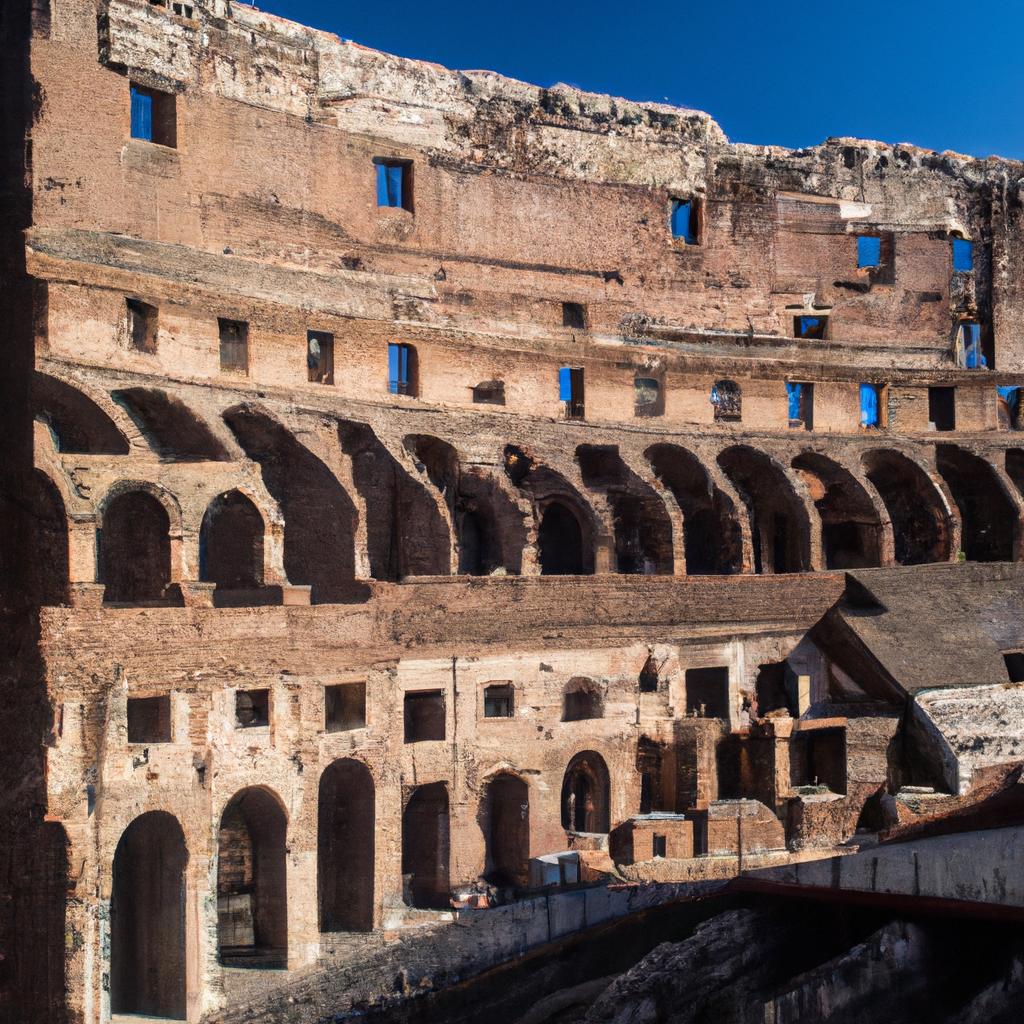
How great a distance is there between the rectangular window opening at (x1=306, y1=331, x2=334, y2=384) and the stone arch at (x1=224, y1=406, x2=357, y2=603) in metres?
2.56

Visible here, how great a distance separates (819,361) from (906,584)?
8.71 m

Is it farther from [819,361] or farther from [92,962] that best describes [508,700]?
[819,361]

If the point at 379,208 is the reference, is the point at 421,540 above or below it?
below

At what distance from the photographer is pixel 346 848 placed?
25047 mm

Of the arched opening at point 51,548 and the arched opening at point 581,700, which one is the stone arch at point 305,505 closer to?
the arched opening at point 581,700

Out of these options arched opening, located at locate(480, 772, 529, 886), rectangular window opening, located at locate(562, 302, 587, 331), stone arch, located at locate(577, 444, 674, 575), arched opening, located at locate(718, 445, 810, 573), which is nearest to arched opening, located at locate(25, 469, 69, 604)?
arched opening, located at locate(480, 772, 529, 886)

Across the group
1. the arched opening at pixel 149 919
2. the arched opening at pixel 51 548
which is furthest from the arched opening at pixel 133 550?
the arched opening at pixel 149 919

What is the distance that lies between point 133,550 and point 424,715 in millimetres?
6532

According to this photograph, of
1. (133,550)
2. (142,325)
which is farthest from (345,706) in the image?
(142,325)

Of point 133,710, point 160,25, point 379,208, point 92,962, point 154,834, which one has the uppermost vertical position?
point 160,25

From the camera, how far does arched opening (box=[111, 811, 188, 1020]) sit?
21016 millimetres

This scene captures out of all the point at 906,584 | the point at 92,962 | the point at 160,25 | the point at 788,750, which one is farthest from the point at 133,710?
the point at 906,584

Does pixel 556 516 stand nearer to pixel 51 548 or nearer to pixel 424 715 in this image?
pixel 424 715

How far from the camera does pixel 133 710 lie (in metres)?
22.5
